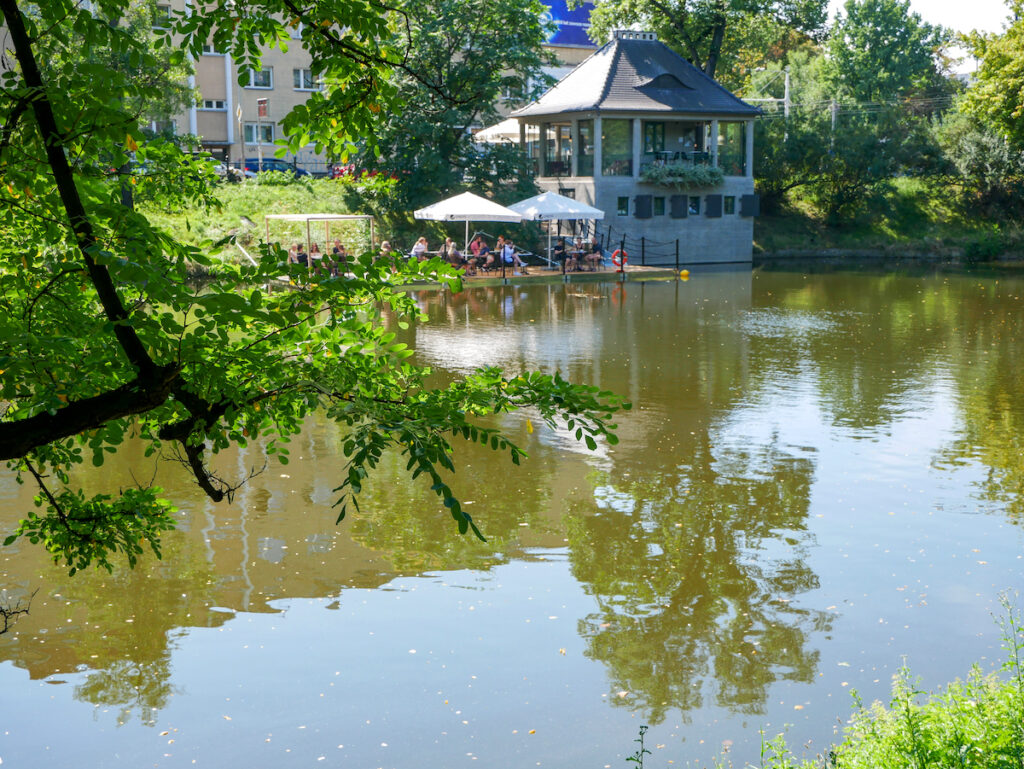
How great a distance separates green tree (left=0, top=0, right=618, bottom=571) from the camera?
4051 millimetres

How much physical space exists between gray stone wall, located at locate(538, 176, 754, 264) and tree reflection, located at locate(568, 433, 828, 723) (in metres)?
29.6

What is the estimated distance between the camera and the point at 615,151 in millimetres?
43469

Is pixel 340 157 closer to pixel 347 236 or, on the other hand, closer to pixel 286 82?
pixel 347 236

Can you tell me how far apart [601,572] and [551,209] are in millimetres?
26879

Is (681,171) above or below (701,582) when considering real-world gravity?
above

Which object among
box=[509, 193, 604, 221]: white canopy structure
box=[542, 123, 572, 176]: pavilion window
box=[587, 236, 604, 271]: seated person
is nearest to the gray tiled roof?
box=[542, 123, 572, 176]: pavilion window

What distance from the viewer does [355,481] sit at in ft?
13.1

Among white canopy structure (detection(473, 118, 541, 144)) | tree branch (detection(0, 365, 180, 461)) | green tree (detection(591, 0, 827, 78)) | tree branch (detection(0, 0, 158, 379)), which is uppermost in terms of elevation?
green tree (detection(591, 0, 827, 78))

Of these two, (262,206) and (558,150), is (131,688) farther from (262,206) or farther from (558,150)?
(558,150)

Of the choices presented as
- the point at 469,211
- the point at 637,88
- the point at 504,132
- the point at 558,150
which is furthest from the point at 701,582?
the point at 504,132

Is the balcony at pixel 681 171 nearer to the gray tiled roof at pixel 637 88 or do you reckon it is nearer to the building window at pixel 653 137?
the building window at pixel 653 137

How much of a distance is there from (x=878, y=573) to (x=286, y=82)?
174 ft

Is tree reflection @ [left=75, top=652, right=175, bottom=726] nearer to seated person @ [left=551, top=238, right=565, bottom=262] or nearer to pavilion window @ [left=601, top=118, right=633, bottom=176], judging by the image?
seated person @ [left=551, top=238, right=565, bottom=262]

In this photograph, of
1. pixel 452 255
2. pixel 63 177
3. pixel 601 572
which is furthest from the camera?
pixel 452 255
